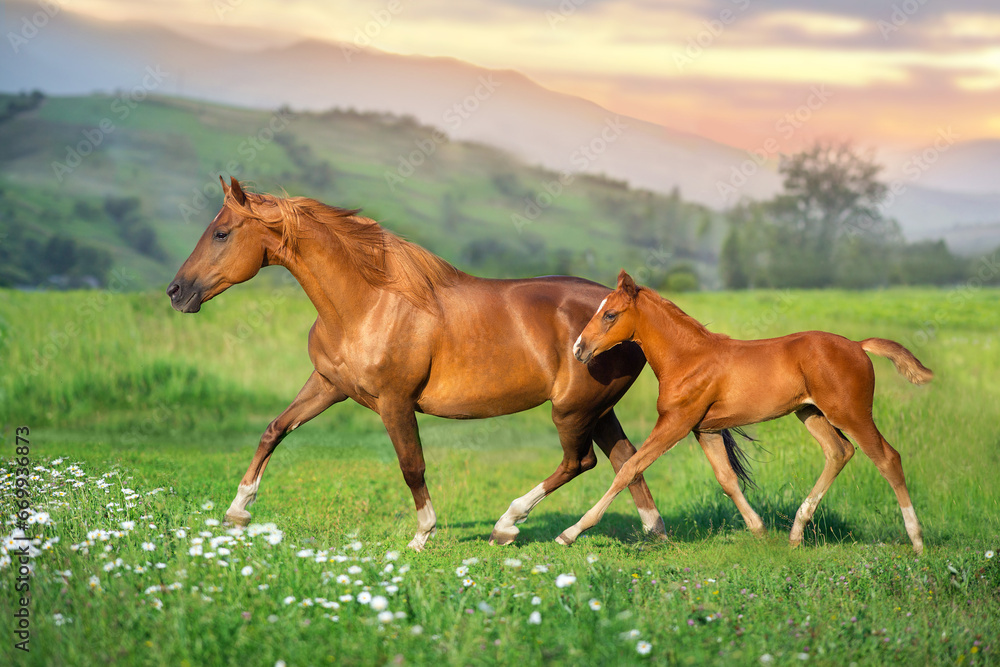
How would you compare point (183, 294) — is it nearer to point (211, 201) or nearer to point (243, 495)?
point (243, 495)

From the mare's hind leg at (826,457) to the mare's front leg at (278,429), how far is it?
3.98 metres

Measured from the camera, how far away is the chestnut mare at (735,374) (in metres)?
7.03

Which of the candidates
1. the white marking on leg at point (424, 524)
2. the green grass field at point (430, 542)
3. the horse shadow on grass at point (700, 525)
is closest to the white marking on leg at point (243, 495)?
the green grass field at point (430, 542)

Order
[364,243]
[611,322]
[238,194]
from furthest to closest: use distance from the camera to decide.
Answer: [364,243], [611,322], [238,194]

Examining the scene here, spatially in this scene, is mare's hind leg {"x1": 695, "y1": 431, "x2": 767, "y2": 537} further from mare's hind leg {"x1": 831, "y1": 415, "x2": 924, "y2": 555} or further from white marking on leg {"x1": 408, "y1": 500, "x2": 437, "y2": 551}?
white marking on leg {"x1": 408, "y1": 500, "x2": 437, "y2": 551}

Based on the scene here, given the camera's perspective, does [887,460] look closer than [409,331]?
Yes

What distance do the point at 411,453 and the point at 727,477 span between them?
8.85ft

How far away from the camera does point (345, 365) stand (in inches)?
291

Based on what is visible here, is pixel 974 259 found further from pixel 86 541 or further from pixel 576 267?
pixel 86 541

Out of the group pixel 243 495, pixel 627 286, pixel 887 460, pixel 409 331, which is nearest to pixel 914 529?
pixel 887 460

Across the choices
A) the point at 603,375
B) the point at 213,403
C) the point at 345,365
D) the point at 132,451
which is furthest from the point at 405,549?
the point at 213,403

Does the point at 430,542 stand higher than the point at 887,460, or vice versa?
the point at 887,460

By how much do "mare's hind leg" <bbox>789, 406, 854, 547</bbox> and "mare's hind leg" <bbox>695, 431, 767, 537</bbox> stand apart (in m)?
0.31

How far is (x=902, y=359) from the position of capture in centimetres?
706
